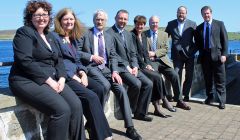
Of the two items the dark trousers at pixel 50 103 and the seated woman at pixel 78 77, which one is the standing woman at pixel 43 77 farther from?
the seated woman at pixel 78 77

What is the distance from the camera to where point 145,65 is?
7.56 m

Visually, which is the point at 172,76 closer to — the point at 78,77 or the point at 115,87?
the point at 115,87

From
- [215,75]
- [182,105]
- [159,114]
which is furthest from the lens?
[215,75]

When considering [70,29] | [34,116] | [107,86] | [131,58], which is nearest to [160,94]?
[131,58]

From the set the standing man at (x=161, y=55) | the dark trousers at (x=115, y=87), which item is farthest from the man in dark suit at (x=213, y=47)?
the dark trousers at (x=115, y=87)

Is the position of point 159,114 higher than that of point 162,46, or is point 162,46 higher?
point 162,46

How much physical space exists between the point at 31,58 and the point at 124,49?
2839mm

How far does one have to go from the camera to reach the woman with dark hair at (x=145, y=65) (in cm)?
729

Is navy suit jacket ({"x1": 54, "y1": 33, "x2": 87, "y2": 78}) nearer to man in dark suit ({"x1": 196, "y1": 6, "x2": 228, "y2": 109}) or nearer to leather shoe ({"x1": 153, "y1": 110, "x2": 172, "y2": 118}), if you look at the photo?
leather shoe ({"x1": 153, "y1": 110, "x2": 172, "y2": 118})

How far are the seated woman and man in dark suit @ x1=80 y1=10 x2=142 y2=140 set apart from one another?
0.34m

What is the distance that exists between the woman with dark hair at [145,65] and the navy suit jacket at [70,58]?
1957 mm

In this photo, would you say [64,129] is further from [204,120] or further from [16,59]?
[204,120]

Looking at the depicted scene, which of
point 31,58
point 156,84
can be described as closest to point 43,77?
point 31,58

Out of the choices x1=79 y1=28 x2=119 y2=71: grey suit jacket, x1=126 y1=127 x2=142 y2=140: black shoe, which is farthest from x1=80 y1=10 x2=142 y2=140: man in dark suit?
x1=126 y1=127 x2=142 y2=140: black shoe
